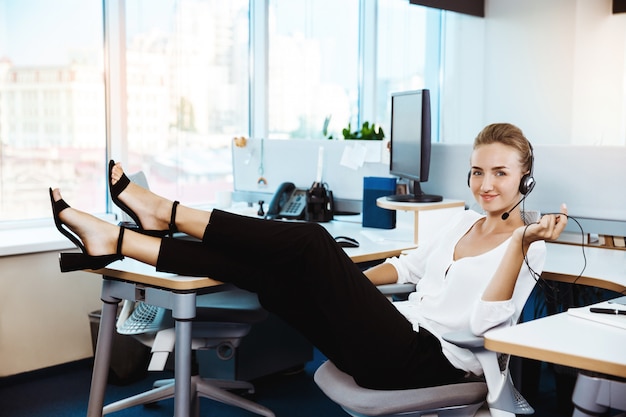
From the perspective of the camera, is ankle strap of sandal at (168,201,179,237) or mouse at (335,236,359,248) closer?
ankle strap of sandal at (168,201,179,237)

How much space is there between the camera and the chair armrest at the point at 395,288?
2418 mm

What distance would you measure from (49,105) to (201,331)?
5.61ft

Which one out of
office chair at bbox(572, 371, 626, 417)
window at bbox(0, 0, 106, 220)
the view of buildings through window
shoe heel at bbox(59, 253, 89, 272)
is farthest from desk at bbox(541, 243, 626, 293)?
window at bbox(0, 0, 106, 220)

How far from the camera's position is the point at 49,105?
376 centimetres

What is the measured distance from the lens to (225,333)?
8.75 ft

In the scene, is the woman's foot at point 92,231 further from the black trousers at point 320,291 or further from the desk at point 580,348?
the desk at point 580,348

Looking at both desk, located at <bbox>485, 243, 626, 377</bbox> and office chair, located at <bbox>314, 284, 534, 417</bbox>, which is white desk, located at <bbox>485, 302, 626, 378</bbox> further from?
office chair, located at <bbox>314, 284, 534, 417</bbox>

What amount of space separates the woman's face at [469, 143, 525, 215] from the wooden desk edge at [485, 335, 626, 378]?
0.77 m

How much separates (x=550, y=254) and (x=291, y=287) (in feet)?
3.46

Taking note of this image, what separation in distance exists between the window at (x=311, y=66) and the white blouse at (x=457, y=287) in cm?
262

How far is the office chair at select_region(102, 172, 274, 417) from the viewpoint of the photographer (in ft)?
8.55

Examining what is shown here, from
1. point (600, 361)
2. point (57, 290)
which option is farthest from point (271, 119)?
point (600, 361)

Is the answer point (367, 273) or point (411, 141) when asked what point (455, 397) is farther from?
point (411, 141)

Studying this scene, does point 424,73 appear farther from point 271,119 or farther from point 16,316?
point 16,316
